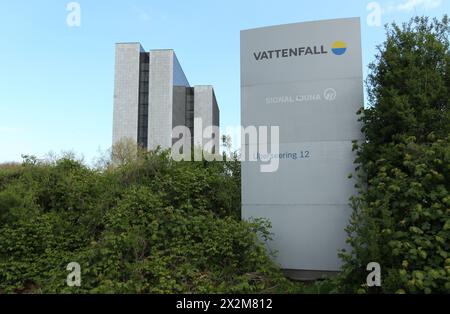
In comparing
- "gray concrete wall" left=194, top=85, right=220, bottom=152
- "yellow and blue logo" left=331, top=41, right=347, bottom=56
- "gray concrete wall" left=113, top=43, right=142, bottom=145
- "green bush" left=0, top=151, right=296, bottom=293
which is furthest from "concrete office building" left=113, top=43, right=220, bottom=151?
"yellow and blue logo" left=331, top=41, right=347, bottom=56

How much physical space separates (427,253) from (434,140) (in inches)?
71.3

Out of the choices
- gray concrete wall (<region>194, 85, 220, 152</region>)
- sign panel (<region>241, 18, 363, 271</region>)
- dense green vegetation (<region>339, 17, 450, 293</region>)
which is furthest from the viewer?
gray concrete wall (<region>194, 85, 220, 152</region>)

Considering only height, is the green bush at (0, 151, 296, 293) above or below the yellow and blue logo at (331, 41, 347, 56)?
below

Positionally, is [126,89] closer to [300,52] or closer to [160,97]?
[160,97]

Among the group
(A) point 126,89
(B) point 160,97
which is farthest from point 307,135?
(A) point 126,89

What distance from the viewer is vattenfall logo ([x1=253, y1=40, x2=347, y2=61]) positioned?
6367mm

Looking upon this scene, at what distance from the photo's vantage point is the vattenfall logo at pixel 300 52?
6.37 metres

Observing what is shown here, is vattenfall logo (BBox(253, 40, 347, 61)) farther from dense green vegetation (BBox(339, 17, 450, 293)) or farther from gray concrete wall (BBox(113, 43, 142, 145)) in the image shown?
gray concrete wall (BBox(113, 43, 142, 145))

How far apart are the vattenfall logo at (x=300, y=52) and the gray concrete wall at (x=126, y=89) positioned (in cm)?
4586

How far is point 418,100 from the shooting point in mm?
5504

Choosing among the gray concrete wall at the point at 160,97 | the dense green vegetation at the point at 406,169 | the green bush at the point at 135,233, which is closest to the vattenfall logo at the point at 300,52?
the dense green vegetation at the point at 406,169

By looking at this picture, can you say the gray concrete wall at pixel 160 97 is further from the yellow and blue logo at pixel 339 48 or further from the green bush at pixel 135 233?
the yellow and blue logo at pixel 339 48
